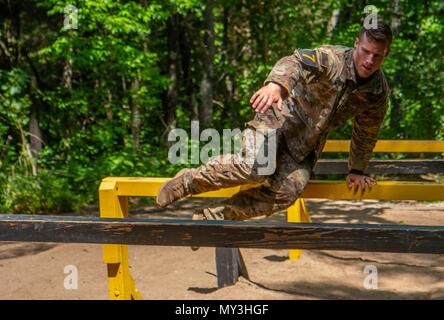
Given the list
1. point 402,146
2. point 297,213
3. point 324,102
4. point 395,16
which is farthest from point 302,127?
point 395,16

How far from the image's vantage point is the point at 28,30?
483 inches

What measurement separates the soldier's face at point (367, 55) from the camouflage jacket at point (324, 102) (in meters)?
0.04

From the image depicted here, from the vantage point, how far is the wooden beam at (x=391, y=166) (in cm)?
421

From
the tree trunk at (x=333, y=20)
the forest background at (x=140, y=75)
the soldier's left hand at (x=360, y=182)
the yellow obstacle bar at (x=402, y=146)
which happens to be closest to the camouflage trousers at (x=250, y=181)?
the soldier's left hand at (x=360, y=182)

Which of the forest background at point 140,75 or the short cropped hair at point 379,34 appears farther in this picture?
the forest background at point 140,75

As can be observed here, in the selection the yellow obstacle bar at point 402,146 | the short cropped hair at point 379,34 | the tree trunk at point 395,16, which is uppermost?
the tree trunk at point 395,16

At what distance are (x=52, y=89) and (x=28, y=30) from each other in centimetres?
153

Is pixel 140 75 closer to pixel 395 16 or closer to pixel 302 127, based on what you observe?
pixel 395 16

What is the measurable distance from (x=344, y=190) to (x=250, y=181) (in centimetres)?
54

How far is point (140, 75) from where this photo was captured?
409 inches

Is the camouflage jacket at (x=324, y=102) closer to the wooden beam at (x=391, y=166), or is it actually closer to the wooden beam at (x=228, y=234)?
the wooden beam at (x=391, y=166)

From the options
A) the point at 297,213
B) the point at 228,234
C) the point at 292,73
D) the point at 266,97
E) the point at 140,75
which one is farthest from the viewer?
the point at 140,75

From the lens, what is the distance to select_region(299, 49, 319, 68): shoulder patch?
9.64 ft

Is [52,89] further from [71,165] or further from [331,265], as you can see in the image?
[331,265]
